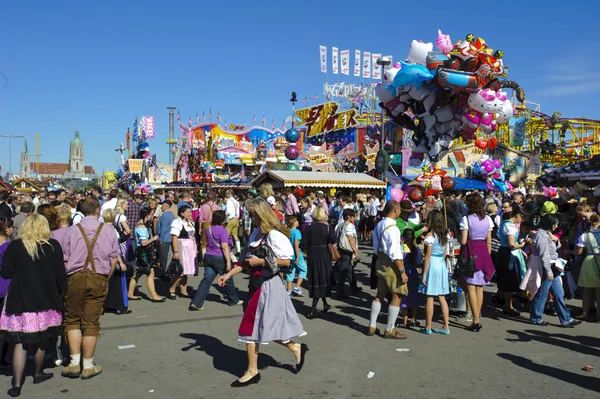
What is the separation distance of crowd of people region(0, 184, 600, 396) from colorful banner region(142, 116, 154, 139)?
4819 centimetres

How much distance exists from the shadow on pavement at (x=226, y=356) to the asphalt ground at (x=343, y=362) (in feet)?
0.04

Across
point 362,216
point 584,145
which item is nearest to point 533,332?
A: point 362,216

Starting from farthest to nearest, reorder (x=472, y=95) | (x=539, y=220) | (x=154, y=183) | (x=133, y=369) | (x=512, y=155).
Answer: (x=154, y=183), (x=512, y=155), (x=472, y=95), (x=539, y=220), (x=133, y=369)

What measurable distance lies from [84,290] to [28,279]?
60 centimetres

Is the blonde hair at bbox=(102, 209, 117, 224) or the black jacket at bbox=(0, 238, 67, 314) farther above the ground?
the blonde hair at bbox=(102, 209, 117, 224)

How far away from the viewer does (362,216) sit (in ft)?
57.1

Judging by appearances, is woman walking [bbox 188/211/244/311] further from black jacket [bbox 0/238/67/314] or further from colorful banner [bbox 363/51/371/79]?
colorful banner [bbox 363/51/371/79]

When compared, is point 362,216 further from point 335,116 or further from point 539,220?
point 335,116

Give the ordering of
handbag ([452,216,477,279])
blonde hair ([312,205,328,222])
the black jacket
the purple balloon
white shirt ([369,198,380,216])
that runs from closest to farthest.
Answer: the black jacket, handbag ([452,216,477,279]), blonde hair ([312,205,328,222]), white shirt ([369,198,380,216]), the purple balloon

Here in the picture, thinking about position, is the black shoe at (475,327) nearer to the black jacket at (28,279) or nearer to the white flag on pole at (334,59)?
the black jacket at (28,279)

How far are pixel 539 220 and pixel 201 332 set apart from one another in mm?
4923

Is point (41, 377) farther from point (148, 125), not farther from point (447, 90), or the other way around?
point (148, 125)

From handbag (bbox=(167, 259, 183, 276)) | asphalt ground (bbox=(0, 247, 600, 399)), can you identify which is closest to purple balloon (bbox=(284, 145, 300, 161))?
handbag (bbox=(167, 259, 183, 276))

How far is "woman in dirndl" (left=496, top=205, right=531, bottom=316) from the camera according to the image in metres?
7.49
